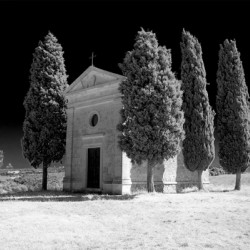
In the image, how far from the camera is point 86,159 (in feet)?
72.1

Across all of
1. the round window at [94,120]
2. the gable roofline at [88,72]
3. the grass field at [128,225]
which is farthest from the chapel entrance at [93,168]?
the grass field at [128,225]

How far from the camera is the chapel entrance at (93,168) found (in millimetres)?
21172

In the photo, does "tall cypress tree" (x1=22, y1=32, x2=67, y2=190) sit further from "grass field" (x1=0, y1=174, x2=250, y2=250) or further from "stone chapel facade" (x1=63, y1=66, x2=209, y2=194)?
"grass field" (x1=0, y1=174, x2=250, y2=250)

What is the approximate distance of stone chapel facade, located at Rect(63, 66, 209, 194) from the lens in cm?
1969

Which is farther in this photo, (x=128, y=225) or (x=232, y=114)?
(x=232, y=114)

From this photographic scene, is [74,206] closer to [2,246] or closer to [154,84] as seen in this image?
[2,246]

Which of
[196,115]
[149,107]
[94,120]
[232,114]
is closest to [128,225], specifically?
[149,107]

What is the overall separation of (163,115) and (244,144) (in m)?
7.31

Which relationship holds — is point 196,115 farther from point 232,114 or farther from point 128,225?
point 128,225

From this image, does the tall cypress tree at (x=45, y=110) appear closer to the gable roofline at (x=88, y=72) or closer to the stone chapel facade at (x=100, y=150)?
the stone chapel facade at (x=100, y=150)

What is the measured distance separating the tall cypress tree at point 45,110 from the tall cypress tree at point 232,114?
11.3 meters

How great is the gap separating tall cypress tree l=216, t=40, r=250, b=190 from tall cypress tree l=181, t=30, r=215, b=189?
100 centimetres

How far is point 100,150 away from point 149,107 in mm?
4893

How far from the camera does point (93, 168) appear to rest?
21562 millimetres
